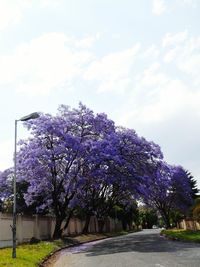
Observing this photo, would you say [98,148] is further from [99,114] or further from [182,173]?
[182,173]

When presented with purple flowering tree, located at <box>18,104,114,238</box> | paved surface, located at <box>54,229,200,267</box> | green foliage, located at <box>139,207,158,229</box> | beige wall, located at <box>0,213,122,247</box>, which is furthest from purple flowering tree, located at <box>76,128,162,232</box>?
green foliage, located at <box>139,207,158,229</box>

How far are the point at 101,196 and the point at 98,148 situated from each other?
20466 millimetres

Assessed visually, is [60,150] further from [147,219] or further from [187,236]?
[147,219]

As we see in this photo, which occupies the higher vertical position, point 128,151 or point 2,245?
point 128,151

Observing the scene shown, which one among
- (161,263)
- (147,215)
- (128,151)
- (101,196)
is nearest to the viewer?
(161,263)

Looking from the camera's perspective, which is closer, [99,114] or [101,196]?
[99,114]

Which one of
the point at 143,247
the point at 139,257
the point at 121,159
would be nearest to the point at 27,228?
the point at 121,159

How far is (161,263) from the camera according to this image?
1564 cm

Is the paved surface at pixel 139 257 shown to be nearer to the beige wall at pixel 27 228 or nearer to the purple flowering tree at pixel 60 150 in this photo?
the beige wall at pixel 27 228

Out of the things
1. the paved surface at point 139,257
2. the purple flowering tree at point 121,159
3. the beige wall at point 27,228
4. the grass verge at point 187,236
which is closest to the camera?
the paved surface at point 139,257

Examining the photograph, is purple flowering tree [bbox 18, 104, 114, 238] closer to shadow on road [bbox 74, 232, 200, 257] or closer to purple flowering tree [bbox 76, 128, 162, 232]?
purple flowering tree [bbox 76, 128, 162, 232]

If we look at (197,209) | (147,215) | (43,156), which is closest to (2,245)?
(43,156)

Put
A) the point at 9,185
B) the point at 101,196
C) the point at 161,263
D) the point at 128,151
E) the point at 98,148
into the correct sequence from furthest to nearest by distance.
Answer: the point at 101,196
the point at 9,185
the point at 128,151
the point at 98,148
the point at 161,263

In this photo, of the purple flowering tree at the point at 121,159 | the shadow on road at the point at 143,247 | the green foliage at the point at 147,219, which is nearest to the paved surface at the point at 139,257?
the shadow on road at the point at 143,247
